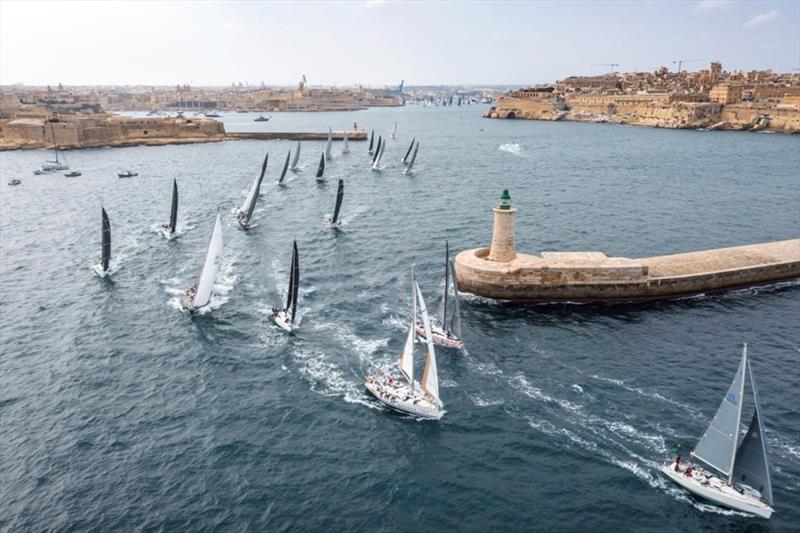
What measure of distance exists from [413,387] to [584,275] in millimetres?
18279

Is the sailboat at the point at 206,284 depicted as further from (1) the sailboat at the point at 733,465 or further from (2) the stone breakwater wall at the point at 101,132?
(2) the stone breakwater wall at the point at 101,132

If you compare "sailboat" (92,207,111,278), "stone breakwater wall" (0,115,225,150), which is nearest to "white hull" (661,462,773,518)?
"sailboat" (92,207,111,278)

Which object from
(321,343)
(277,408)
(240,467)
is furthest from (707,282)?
(240,467)

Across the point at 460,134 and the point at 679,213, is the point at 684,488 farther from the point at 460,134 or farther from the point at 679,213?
the point at 460,134

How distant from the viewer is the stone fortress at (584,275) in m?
41.1

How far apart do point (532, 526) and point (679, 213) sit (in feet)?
182

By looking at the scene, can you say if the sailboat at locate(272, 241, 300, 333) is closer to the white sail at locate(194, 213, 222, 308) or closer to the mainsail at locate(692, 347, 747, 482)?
the white sail at locate(194, 213, 222, 308)

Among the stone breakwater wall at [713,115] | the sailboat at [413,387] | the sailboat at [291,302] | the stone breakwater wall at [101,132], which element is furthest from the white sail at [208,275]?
the stone breakwater wall at [713,115]

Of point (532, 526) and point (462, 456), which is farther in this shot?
point (462, 456)

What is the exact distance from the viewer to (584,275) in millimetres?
41188

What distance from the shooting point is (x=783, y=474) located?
23578 mm

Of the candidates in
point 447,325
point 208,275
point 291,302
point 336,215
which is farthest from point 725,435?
point 336,215

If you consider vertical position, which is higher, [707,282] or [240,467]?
[707,282]

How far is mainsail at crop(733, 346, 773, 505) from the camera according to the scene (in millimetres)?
21531
